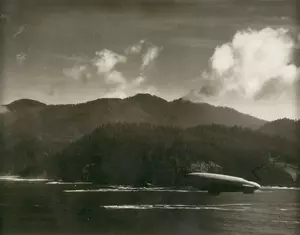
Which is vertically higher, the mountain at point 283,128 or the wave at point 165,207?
the mountain at point 283,128

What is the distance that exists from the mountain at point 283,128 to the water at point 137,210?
0.70ft

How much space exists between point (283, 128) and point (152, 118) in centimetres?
52

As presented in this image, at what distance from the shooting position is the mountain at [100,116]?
1709 mm

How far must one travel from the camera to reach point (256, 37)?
173cm

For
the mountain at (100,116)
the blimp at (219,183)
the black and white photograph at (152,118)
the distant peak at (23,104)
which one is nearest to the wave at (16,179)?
the black and white photograph at (152,118)

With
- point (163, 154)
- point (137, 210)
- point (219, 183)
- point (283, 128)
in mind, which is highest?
point (283, 128)

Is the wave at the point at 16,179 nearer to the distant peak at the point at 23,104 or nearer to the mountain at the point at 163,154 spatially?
the mountain at the point at 163,154

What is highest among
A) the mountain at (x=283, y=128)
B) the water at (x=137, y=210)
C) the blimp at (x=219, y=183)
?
the mountain at (x=283, y=128)

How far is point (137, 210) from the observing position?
1.68 m

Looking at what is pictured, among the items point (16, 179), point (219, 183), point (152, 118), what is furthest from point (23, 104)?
point (219, 183)

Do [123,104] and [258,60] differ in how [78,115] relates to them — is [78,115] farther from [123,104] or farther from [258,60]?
[258,60]

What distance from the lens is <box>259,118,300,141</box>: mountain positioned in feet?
5.57

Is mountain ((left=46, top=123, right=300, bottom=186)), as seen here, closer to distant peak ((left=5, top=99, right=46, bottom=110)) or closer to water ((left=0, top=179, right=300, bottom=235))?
water ((left=0, top=179, right=300, bottom=235))

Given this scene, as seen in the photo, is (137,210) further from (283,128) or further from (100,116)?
(283,128)
